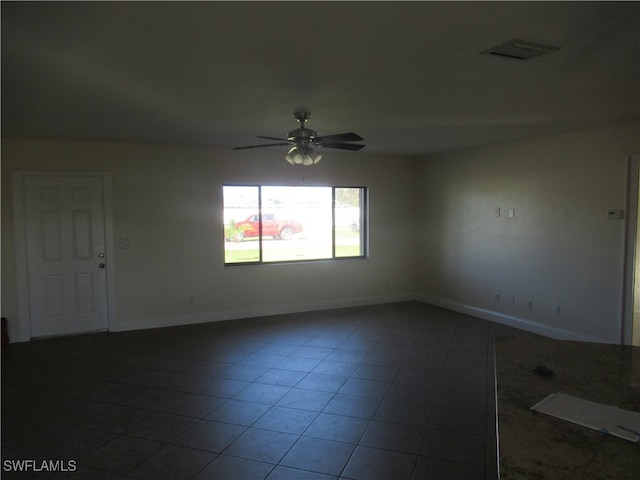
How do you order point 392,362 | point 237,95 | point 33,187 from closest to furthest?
point 237,95
point 392,362
point 33,187

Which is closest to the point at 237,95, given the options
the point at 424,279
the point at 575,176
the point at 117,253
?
the point at 117,253

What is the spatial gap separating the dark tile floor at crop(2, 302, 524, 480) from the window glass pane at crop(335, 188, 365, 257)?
175 centimetres

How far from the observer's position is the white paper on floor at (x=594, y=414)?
1258mm

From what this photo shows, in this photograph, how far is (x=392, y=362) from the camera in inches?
171

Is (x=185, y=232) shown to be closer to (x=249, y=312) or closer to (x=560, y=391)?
(x=249, y=312)

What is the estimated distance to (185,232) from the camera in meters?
5.82

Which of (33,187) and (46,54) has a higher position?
(46,54)

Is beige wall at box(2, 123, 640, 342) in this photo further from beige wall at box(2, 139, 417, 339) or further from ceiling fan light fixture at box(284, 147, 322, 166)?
ceiling fan light fixture at box(284, 147, 322, 166)

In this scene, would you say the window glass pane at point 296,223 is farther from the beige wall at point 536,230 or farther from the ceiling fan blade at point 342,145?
the ceiling fan blade at point 342,145

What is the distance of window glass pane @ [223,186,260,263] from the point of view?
612 cm

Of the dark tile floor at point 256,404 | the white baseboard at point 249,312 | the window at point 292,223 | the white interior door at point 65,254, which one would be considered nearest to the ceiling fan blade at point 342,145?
the dark tile floor at point 256,404

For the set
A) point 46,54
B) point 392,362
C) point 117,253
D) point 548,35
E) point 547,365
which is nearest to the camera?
point 547,365

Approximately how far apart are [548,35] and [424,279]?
5376 mm

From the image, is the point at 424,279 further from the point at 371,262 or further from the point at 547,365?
the point at 547,365
